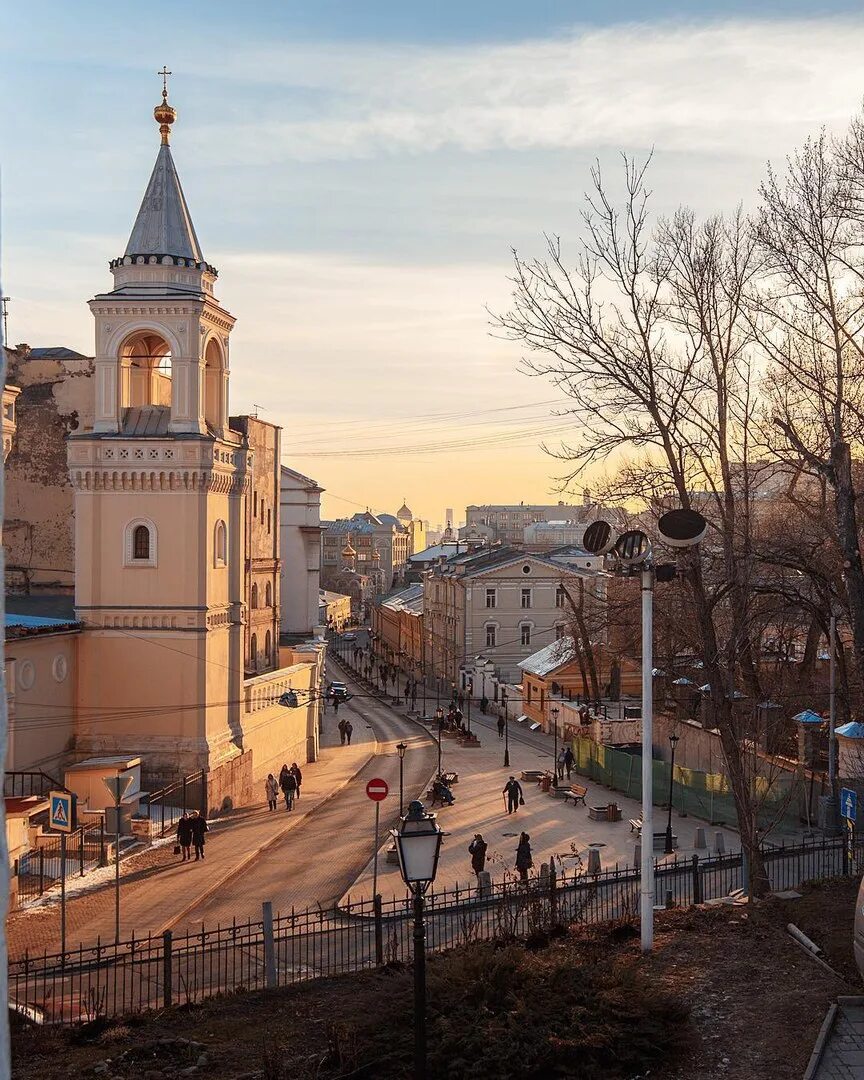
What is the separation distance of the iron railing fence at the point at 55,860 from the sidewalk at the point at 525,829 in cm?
535

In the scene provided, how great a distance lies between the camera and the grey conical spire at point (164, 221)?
95.8 ft

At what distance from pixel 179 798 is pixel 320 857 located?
16.7 feet

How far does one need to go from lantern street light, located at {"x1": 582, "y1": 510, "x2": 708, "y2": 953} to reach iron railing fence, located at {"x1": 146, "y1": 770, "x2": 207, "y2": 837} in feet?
56.5

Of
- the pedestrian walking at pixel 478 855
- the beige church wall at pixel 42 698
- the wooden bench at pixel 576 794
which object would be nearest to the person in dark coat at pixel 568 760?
the wooden bench at pixel 576 794

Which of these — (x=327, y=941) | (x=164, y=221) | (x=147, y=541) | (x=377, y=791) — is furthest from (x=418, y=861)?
(x=164, y=221)

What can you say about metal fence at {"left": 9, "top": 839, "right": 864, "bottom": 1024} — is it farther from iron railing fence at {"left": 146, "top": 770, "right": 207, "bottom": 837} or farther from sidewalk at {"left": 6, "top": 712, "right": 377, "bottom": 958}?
iron railing fence at {"left": 146, "top": 770, "right": 207, "bottom": 837}

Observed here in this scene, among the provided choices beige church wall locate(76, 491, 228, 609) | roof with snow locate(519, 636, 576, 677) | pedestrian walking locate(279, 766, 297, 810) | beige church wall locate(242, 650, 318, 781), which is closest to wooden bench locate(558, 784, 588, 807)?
pedestrian walking locate(279, 766, 297, 810)

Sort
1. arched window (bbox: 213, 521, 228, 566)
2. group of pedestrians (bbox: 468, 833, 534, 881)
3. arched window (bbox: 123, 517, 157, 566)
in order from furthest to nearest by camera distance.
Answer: arched window (bbox: 213, 521, 228, 566)
arched window (bbox: 123, 517, 157, 566)
group of pedestrians (bbox: 468, 833, 534, 881)

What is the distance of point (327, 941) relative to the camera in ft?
50.5

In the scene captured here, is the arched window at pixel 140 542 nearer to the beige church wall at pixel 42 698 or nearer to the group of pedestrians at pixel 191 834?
the beige church wall at pixel 42 698

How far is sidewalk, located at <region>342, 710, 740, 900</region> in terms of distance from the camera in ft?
74.2

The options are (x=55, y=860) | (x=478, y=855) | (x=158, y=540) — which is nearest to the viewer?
(x=478, y=855)

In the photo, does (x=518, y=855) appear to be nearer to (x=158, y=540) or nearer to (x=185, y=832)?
(x=185, y=832)

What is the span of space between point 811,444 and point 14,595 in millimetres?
24896
